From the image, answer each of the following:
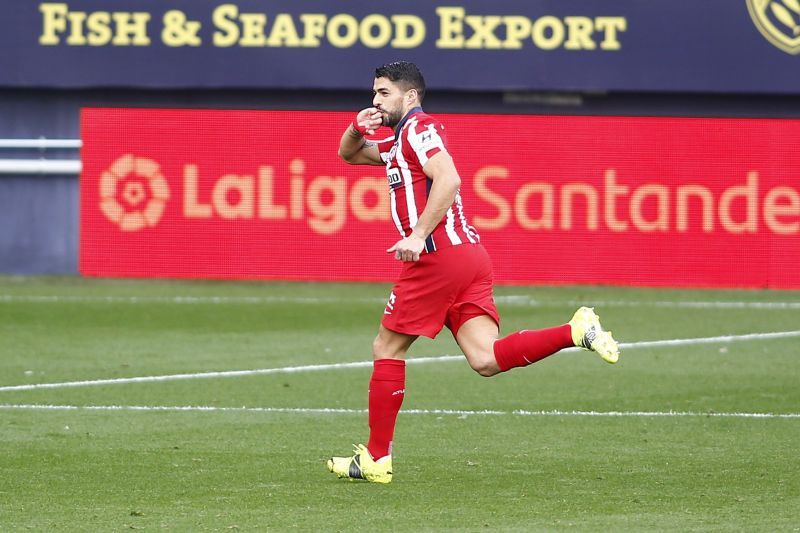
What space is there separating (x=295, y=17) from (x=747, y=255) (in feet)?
20.4

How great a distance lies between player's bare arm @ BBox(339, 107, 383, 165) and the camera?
26.4 feet

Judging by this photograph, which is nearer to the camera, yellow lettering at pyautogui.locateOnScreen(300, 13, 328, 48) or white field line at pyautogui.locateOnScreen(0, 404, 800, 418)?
white field line at pyautogui.locateOnScreen(0, 404, 800, 418)

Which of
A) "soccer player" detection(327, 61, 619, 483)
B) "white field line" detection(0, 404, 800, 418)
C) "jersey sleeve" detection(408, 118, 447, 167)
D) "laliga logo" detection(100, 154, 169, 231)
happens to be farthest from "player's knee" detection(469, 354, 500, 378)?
"laliga logo" detection(100, 154, 169, 231)

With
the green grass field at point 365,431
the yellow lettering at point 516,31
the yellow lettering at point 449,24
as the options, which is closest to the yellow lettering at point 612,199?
the yellow lettering at point 516,31

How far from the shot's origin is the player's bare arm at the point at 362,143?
8.05 m

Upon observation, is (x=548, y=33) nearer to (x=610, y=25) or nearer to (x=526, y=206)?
Result: (x=610, y=25)

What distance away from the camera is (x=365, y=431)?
31.3 feet

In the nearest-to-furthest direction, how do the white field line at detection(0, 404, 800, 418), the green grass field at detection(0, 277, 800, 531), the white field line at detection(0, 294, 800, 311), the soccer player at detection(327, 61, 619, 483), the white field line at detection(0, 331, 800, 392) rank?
the green grass field at detection(0, 277, 800, 531) < the soccer player at detection(327, 61, 619, 483) < the white field line at detection(0, 404, 800, 418) < the white field line at detection(0, 331, 800, 392) < the white field line at detection(0, 294, 800, 311)

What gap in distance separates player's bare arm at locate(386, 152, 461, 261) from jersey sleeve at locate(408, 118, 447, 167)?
0.04 meters

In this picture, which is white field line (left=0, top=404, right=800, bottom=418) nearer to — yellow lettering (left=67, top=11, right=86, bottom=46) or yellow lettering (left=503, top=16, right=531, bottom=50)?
yellow lettering (left=503, top=16, right=531, bottom=50)

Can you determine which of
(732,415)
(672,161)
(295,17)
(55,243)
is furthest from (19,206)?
(732,415)

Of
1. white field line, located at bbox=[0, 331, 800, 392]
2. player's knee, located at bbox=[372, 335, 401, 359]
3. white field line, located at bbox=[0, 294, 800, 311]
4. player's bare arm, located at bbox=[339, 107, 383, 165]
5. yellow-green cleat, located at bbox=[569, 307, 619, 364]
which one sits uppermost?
player's bare arm, located at bbox=[339, 107, 383, 165]

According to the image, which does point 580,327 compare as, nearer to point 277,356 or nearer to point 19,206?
point 277,356

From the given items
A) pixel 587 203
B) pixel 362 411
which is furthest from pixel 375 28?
pixel 362 411
